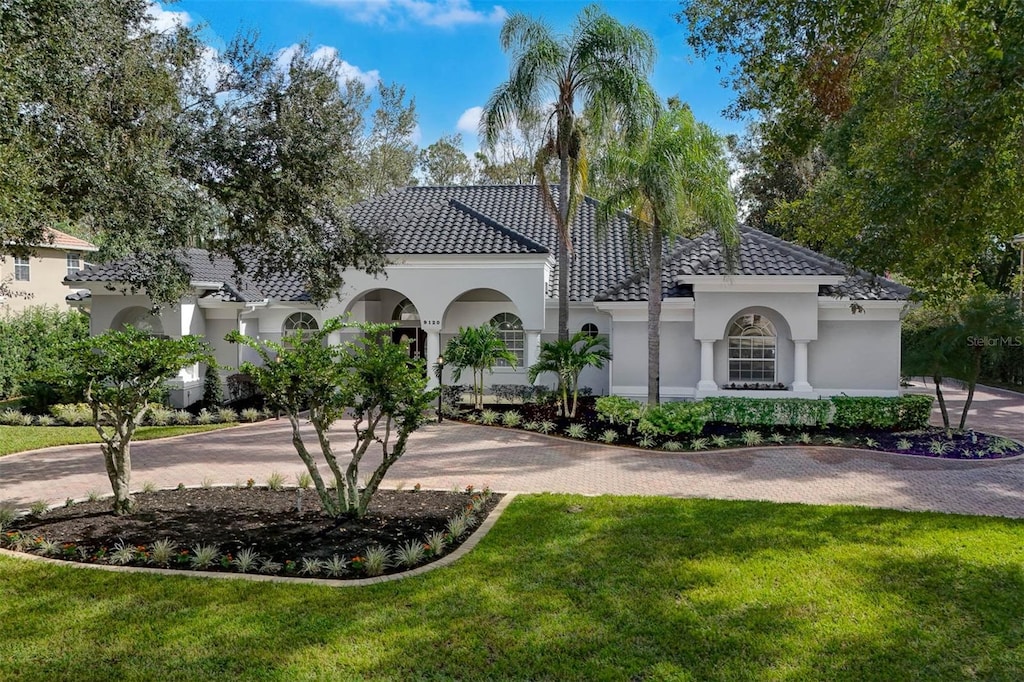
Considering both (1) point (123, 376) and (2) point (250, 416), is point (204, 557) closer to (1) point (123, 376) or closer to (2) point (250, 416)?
(1) point (123, 376)

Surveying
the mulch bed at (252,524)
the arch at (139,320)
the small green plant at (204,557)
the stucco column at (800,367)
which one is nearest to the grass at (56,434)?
the arch at (139,320)

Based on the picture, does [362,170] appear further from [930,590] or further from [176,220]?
[930,590]

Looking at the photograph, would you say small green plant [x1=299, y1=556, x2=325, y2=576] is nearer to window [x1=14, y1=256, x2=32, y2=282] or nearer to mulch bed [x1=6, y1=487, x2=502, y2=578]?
mulch bed [x1=6, y1=487, x2=502, y2=578]

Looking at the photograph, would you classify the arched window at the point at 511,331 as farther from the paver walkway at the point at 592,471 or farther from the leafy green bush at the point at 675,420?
the leafy green bush at the point at 675,420

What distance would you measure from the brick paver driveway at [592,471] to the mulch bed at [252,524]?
127cm

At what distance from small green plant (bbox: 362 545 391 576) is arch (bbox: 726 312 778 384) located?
559 inches

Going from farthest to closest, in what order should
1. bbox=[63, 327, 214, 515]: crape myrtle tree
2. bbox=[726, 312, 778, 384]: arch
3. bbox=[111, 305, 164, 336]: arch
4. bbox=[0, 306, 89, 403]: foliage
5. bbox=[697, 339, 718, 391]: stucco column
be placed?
bbox=[0, 306, 89, 403]: foliage → bbox=[111, 305, 164, 336]: arch → bbox=[726, 312, 778, 384]: arch → bbox=[697, 339, 718, 391]: stucco column → bbox=[63, 327, 214, 515]: crape myrtle tree

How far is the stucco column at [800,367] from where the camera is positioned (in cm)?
1872

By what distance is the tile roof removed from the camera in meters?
18.8

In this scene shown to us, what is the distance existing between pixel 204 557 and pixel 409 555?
2.14m

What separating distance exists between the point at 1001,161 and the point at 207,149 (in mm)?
11717

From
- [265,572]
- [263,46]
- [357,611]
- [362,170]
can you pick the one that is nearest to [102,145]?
[263,46]

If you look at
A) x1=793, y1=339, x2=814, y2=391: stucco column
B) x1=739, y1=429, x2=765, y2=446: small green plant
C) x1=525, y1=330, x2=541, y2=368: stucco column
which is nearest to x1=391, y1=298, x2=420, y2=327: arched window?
x1=525, y1=330, x2=541, y2=368: stucco column

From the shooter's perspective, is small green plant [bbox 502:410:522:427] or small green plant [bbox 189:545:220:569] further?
small green plant [bbox 502:410:522:427]
